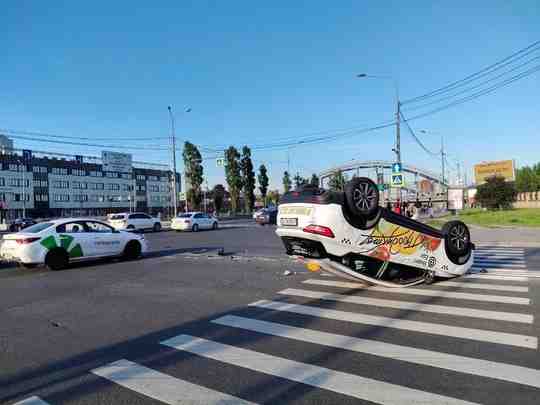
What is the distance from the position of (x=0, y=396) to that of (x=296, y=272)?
24.3 ft

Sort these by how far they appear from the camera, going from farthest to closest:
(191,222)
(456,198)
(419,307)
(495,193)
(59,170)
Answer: (59,170), (495,193), (456,198), (191,222), (419,307)

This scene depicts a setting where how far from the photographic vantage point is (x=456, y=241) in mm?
8711

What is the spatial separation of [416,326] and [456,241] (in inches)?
150

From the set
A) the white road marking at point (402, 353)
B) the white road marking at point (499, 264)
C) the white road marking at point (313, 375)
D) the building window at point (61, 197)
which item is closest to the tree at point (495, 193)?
the white road marking at point (499, 264)

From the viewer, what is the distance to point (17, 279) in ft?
34.2

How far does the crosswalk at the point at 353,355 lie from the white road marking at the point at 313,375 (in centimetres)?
1

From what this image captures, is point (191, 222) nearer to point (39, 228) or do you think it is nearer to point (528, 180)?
point (39, 228)

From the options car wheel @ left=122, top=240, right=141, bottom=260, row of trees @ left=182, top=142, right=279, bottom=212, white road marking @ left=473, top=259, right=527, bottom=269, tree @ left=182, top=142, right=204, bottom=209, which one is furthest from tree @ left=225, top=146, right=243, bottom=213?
white road marking @ left=473, top=259, right=527, bottom=269

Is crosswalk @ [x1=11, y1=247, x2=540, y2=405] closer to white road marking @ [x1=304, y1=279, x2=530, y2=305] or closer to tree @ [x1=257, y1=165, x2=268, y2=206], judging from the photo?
white road marking @ [x1=304, y1=279, x2=530, y2=305]

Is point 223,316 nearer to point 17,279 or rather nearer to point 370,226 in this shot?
point 370,226

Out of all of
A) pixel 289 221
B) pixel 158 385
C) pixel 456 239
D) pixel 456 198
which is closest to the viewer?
pixel 158 385

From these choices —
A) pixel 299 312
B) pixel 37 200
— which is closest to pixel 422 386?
pixel 299 312

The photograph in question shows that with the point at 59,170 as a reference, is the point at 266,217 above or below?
below

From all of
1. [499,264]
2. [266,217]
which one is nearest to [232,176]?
[266,217]
